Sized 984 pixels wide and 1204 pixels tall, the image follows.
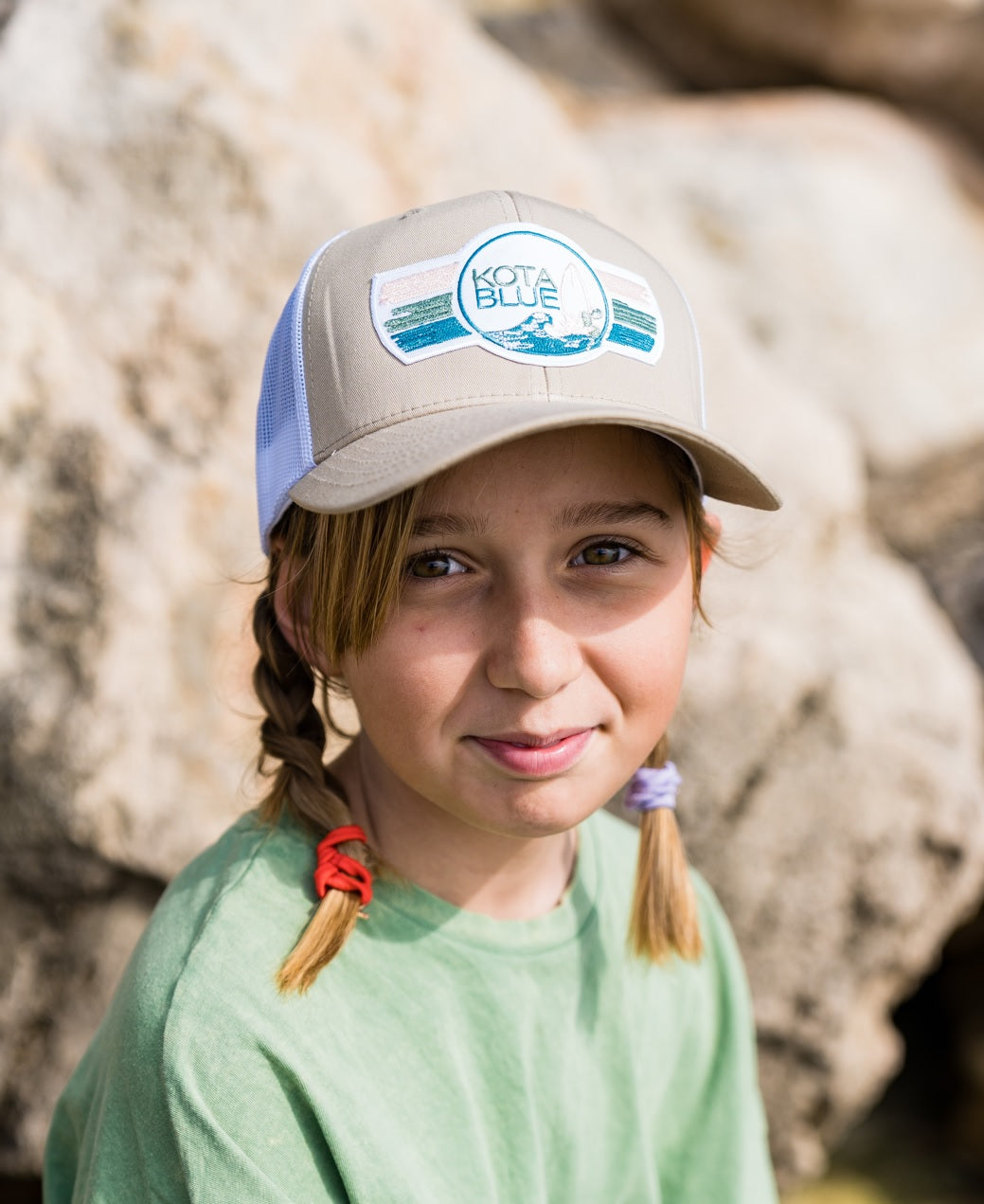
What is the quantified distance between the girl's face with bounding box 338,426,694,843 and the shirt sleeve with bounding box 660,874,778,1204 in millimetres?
579

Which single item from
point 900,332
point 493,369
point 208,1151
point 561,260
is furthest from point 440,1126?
point 900,332

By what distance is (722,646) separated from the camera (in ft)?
7.68

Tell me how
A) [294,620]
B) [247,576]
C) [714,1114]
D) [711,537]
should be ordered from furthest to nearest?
1. [247,576]
2. [714,1114]
3. [711,537]
4. [294,620]

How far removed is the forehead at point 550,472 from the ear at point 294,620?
0.71ft

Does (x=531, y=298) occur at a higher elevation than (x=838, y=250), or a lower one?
lower

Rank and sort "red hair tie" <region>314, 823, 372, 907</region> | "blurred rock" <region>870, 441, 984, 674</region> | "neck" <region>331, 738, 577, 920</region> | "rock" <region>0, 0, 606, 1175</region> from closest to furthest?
1. "red hair tie" <region>314, 823, 372, 907</region>
2. "neck" <region>331, 738, 577, 920</region>
3. "rock" <region>0, 0, 606, 1175</region>
4. "blurred rock" <region>870, 441, 984, 674</region>

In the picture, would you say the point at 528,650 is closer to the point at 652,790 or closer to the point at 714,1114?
the point at 652,790

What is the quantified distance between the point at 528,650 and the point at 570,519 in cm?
14

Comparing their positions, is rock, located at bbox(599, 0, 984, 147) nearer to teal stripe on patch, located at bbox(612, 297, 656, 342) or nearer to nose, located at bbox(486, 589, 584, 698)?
teal stripe on patch, located at bbox(612, 297, 656, 342)

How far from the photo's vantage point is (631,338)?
1291 millimetres

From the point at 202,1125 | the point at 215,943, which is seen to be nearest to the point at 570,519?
the point at 215,943

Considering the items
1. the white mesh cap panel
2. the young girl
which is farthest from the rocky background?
the young girl

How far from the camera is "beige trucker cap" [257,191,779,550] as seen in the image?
121 centimetres

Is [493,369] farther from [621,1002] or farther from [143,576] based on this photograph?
[143,576]
